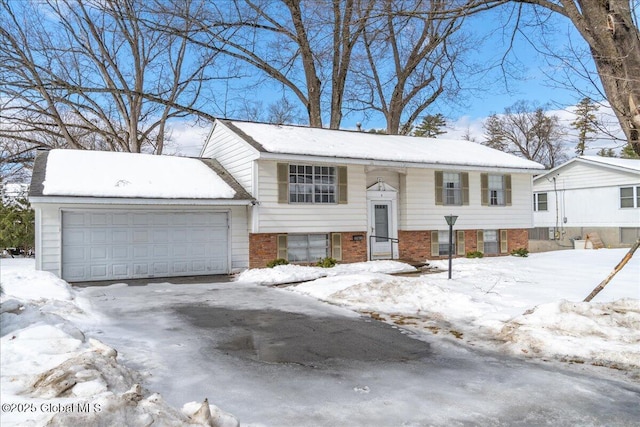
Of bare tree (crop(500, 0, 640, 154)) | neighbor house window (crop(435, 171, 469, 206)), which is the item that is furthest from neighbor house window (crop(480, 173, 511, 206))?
bare tree (crop(500, 0, 640, 154))

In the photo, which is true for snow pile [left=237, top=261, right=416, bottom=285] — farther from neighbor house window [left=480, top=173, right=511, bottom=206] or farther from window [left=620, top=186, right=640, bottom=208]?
window [left=620, top=186, right=640, bottom=208]

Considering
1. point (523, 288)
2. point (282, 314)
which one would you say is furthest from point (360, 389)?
point (523, 288)

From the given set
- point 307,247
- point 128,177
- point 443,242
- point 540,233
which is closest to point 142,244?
point 128,177

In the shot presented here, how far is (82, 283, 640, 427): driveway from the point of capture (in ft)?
13.4

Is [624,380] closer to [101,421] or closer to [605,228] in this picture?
[101,421]

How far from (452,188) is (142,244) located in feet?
38.7

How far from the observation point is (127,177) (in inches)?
578

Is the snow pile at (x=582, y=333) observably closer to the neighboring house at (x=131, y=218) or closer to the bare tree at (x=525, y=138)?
the neighboring house at (x=131, y=218)

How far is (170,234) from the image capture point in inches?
577

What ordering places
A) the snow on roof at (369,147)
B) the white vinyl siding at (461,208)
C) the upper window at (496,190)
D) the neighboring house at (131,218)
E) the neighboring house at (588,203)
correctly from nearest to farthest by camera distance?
the neighboring house at (131,218) < the snow on roof at (369,147) < the white vinyl siding at (461,208) < the upper window at (496,190) < the neighboring house at (588,203)

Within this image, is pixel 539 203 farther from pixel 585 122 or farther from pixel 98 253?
pixel 98 253

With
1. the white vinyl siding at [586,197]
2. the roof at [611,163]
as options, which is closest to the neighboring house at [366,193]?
the roof at [611,163]

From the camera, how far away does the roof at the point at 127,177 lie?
43.6 feet

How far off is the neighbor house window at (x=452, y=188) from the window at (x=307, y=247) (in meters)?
5.09
